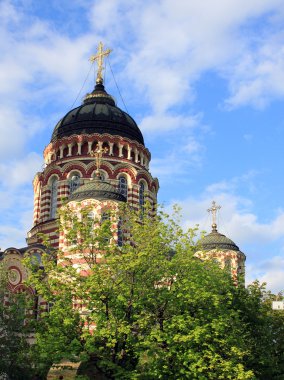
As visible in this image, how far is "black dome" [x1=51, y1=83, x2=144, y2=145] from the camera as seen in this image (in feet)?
174

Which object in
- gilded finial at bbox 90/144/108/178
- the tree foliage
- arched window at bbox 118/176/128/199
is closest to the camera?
the tree foliage

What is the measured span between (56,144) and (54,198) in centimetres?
531

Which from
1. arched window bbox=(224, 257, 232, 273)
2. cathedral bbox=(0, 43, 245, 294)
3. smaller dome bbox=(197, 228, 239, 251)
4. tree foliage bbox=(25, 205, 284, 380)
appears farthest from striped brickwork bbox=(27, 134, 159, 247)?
tree foliage bbox=(25, 205, 284, 380)

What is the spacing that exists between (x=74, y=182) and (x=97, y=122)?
640cm

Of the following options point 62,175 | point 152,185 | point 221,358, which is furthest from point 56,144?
point 221,358

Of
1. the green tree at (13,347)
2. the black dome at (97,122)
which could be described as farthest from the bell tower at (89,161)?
the green tree at (13,347)

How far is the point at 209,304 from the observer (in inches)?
998

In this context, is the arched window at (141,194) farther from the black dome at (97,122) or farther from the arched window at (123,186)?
the black dome at (97,122)

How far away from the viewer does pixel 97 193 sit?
1642 inches

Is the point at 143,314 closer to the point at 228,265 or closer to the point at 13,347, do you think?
the point at 13,347

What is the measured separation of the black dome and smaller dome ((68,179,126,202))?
11.0 meters

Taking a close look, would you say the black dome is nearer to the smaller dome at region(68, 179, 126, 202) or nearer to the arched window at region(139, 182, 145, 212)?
the arched window at region(139, 182, 145, 212)

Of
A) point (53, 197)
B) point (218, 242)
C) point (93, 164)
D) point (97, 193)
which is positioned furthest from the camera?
point (218, 242)

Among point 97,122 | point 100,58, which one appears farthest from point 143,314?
point 100,58
